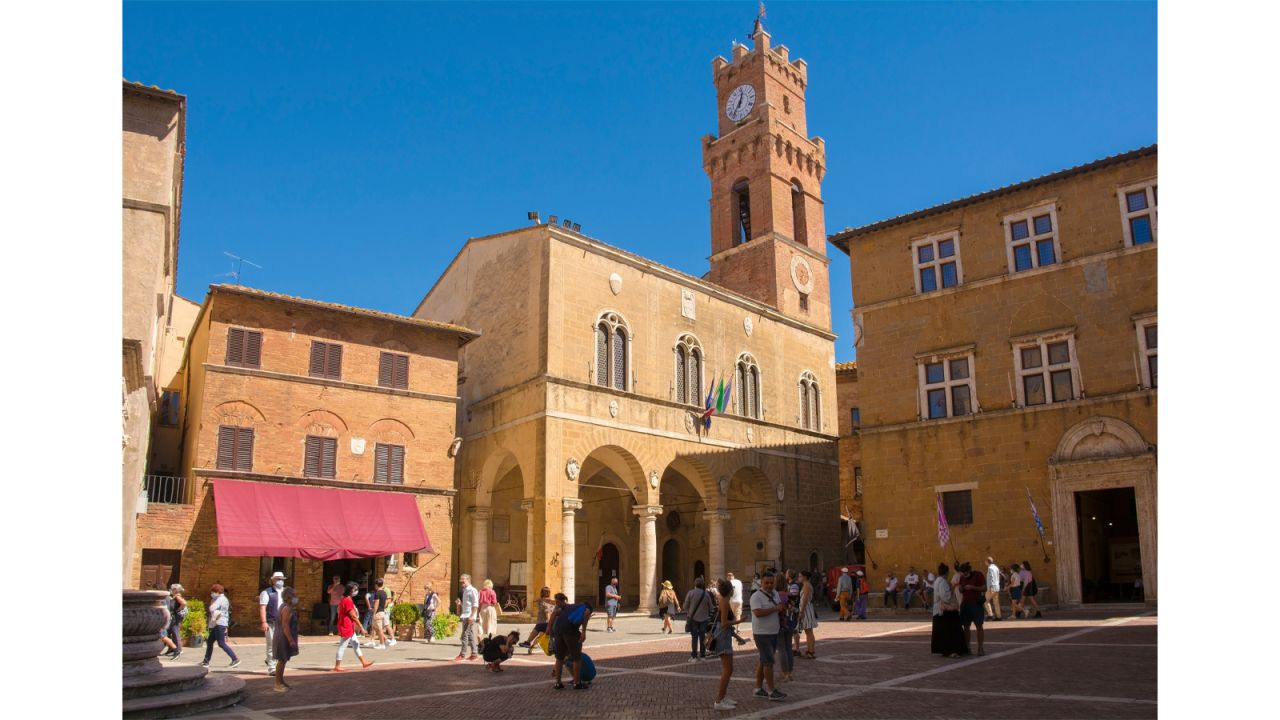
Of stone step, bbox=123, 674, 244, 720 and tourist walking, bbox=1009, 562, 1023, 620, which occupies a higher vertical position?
stone step, bbox=123, 674, 244, 720

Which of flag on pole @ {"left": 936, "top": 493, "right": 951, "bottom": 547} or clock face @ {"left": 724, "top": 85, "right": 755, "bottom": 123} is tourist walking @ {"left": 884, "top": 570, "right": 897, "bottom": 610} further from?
clock face @ {"left": 724, "top": 85, "right": 755, "bottom": 123}

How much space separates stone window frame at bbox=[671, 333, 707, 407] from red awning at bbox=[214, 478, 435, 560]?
10.5 metres

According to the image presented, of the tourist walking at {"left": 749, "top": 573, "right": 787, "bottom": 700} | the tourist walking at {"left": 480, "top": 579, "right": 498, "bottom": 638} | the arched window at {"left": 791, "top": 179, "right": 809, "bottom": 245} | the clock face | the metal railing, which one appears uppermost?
the clock face

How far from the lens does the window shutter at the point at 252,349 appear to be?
80.3 feet

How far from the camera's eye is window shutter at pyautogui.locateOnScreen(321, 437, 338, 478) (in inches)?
985

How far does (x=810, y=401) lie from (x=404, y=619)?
2063cm

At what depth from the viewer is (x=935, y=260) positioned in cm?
2531

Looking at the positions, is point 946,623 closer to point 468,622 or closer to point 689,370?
point 468,622

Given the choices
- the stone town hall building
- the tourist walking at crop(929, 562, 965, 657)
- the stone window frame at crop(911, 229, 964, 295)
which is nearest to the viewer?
the tourist walking at crop(929, 562, 965, 657)

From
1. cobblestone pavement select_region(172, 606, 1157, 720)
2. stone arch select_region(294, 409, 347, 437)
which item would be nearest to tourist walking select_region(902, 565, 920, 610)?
cobblestone pavement select_region(172, 606, 1157, 720)

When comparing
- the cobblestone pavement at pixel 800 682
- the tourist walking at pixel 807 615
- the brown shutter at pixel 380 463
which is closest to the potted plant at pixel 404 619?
the cobblestone pavement at pixel 800 682

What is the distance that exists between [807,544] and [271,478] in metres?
20.0

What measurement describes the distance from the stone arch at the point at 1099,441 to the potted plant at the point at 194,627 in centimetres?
2065

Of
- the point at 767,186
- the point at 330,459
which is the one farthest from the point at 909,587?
the point at 767,186
